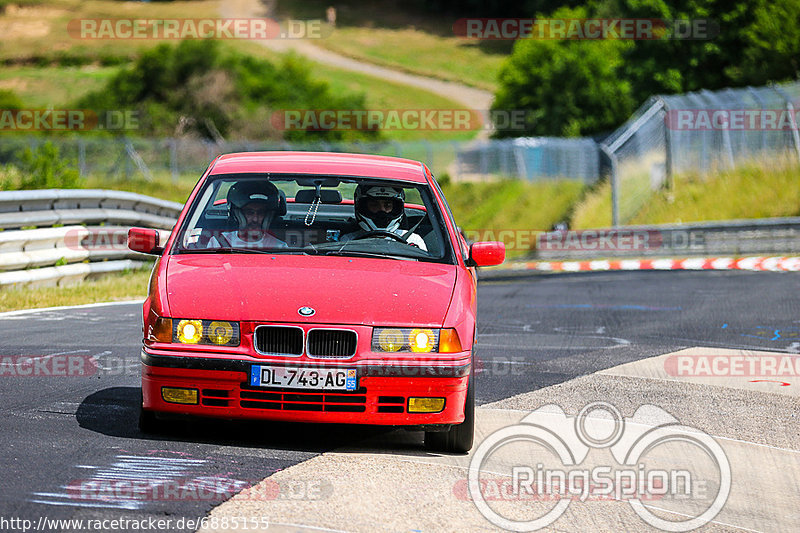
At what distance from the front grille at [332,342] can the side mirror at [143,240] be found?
59.0 inches

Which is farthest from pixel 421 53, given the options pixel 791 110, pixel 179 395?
pixel 179 395

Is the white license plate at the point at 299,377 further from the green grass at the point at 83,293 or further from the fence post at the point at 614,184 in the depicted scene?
the fence post at the point at 614,184

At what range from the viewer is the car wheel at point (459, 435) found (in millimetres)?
6035

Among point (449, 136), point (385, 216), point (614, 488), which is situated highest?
point (449, 136)

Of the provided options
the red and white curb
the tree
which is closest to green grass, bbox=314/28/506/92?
the tree

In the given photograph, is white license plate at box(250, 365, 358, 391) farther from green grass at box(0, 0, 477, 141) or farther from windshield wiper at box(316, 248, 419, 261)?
green grass at box(0, 0, 477, 141)

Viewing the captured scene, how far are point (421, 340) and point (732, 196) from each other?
22.6 meters

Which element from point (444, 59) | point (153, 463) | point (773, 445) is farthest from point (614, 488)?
point (444, 59)

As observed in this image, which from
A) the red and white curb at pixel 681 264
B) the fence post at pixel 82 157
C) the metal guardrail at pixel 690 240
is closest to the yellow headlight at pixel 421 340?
the red and white curb at pixel 681 264

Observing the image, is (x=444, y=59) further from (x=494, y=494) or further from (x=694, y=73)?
(x=494, y=494)

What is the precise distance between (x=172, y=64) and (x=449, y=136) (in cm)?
2150

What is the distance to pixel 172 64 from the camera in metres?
64.4

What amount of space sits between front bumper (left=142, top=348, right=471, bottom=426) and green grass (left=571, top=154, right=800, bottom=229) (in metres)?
20.7

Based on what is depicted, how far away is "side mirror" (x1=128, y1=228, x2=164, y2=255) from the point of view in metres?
6.79
